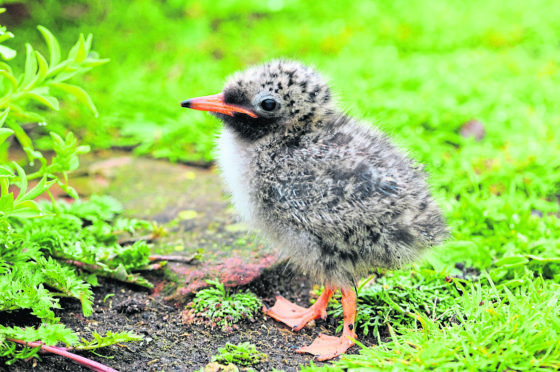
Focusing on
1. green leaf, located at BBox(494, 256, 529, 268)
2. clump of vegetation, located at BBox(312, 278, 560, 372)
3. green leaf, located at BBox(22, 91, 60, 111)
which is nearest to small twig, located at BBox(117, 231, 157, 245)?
green leaf, located at BBox(22, 91, 60, 111)

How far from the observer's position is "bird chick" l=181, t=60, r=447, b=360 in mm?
3020

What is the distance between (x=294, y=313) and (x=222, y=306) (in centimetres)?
44

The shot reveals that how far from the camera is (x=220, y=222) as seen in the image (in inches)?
172

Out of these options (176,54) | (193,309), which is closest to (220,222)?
(193,309)

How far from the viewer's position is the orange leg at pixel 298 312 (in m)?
3.33

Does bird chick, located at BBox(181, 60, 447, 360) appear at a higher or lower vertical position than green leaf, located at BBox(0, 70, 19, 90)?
lower

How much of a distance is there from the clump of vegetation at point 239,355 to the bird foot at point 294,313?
42cm

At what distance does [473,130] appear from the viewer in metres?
5.58

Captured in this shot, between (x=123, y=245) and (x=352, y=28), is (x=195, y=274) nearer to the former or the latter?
(x=123, y=245)

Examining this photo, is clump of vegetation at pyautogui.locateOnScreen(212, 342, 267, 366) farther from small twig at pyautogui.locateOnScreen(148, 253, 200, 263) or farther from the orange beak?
the orange beak

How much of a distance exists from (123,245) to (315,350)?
1722 mm

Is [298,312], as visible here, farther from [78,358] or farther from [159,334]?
[78,358]

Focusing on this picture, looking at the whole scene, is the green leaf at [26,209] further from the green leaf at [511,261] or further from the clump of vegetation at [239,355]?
the green leaf at [511,261]

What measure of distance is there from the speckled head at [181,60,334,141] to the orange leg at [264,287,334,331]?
105 centimetres
